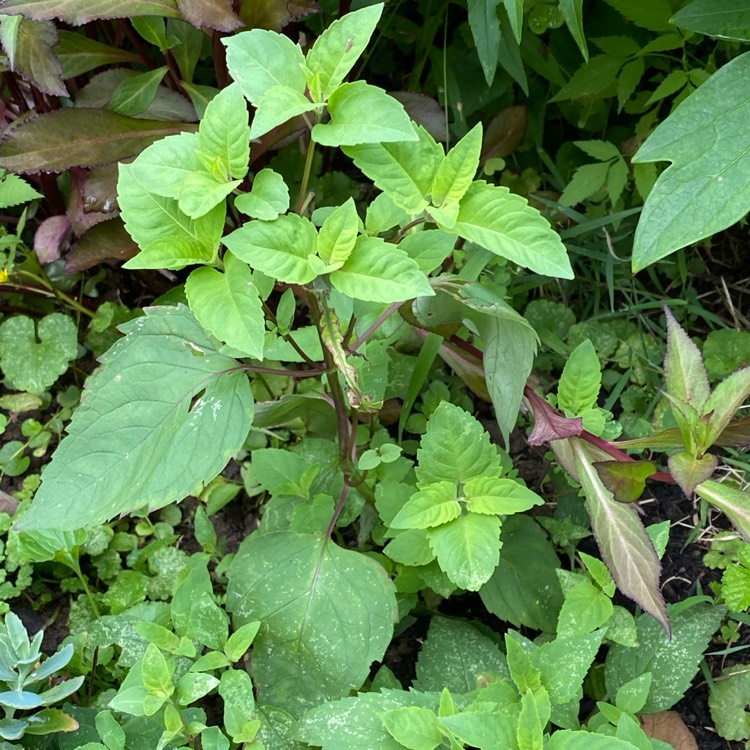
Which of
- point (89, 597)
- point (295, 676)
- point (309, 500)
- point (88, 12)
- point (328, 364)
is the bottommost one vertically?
→ point (89, 597)

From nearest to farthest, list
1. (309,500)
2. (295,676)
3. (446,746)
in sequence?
(446,746) < (295,676) < (309,500)

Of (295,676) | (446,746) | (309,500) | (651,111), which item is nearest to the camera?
(446,746)

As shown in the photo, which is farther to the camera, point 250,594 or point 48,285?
point 48,285

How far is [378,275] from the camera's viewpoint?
88 centimetres

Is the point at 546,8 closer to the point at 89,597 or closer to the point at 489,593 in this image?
the point at 489,593

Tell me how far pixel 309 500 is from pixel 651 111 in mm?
1060

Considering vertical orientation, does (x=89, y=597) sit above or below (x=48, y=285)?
below

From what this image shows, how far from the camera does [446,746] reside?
3.47 ft

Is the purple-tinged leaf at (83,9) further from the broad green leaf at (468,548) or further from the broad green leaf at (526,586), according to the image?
the broad green leaf at (526,586)

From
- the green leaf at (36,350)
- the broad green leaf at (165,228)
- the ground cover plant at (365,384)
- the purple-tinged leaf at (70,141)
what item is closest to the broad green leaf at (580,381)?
the ground cover plant at (365,384)

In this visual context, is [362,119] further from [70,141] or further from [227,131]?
[70,141]

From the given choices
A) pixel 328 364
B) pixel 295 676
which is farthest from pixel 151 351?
pixel 295 676

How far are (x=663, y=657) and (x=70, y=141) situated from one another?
134 centimetres

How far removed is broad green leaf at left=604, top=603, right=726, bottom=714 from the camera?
1.21 meters
